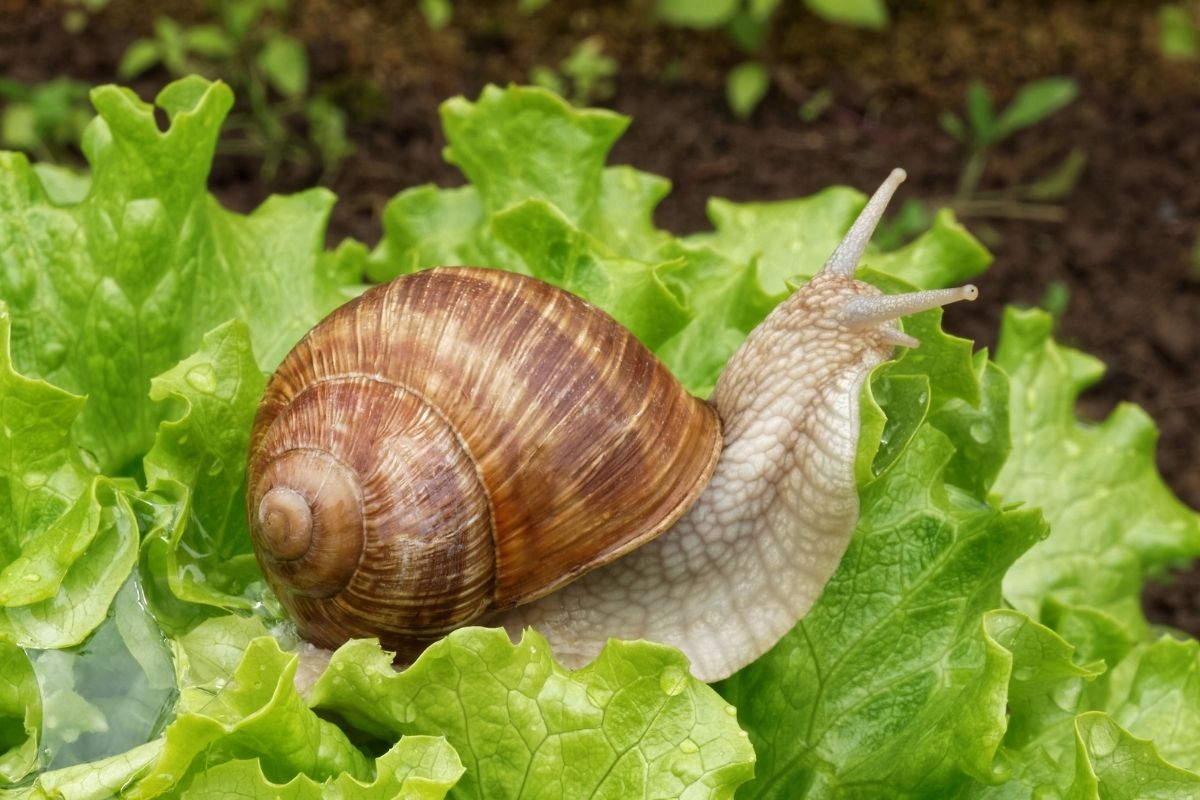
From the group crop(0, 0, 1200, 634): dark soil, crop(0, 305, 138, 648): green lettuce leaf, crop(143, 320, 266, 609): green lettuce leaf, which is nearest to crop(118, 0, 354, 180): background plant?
crop(0, 0, 1200, 634): dark soil

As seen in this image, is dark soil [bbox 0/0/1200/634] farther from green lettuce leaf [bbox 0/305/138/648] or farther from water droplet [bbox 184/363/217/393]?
green lettuce leaf [bbox 0/305/138/648]

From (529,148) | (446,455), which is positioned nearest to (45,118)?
(529,148)

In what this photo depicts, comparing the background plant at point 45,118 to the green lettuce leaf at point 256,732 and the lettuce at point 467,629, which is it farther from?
the green lettuce leaf at point 256,732

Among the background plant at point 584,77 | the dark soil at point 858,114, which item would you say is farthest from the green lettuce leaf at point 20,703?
the background plant at point 584,77

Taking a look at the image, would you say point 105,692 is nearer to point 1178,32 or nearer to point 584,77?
point 584,77

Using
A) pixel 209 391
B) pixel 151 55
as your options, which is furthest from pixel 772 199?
pixel 209 391
